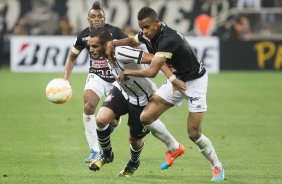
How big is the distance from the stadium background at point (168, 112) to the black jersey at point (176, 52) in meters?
1.29

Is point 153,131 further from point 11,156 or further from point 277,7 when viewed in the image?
point 277,7

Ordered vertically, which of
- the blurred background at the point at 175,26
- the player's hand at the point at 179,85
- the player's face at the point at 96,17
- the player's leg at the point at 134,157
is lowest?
the blurred background at the point at 175,26

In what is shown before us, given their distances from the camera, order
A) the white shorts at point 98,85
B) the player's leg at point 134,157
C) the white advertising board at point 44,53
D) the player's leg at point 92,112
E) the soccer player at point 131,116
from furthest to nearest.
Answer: the white advertising board at point 44,53 → the white shorts at point 98,85 → the player's leg at point 92,112 → the player's leg at point 134,157 → the soccer player at point 131,116

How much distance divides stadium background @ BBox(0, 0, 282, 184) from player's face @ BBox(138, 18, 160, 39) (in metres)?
1.77

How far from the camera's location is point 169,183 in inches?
377

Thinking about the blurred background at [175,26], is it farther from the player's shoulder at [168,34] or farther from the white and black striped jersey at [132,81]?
the player's shoulder at [168,34]

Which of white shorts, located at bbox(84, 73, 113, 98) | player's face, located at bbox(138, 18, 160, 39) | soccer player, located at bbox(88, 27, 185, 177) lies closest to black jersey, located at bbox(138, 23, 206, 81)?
player's face, located at bbox(138, 18, 160, 39)

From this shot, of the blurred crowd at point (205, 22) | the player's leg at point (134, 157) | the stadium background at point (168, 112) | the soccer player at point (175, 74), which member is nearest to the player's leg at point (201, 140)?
the soccer player at point (175, 74)

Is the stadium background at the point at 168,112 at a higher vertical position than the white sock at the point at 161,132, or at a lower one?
lower

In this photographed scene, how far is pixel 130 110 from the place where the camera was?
1020 cm

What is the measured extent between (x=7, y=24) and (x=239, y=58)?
1120cm

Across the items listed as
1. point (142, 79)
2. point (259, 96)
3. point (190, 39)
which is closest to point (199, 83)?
point (142, 79)

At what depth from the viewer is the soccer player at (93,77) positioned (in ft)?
37.7

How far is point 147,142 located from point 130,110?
327cm
